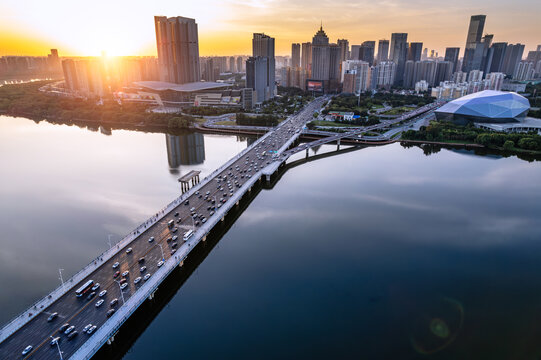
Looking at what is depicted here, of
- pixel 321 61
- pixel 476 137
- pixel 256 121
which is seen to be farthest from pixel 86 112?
pixel 476 137

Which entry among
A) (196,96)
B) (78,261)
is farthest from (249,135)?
(78,261)

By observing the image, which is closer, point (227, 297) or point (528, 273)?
point (227, 297)

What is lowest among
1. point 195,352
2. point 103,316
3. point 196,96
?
point 195,352

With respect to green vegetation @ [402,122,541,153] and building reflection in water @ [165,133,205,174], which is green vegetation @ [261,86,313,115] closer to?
building reflection in water @ [165,133,205,174]

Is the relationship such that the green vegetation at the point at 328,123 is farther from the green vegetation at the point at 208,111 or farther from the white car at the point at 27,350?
the white car at the point at 27,350

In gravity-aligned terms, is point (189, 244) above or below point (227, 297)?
above

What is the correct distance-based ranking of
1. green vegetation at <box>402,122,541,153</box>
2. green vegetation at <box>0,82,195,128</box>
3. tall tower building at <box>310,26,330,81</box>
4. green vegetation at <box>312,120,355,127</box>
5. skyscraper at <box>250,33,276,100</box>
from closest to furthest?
Answer: green vegetation at <box>402,122,541,153</box> → green vegetation at <box>312,120,355,127</box> → green vegetation at <box>0,82,195,128</box> → skyscraper at <box>250,33,276,100</box> → tall tower building at <box>310,26,330,81</box>

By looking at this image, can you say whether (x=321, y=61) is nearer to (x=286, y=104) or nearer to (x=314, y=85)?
(x=314, y=85)

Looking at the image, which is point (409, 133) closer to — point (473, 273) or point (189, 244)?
point (473, 273)

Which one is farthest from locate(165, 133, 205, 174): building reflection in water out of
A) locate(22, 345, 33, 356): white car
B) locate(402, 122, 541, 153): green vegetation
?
locate(402, 122, 541, 153): green vegetation
